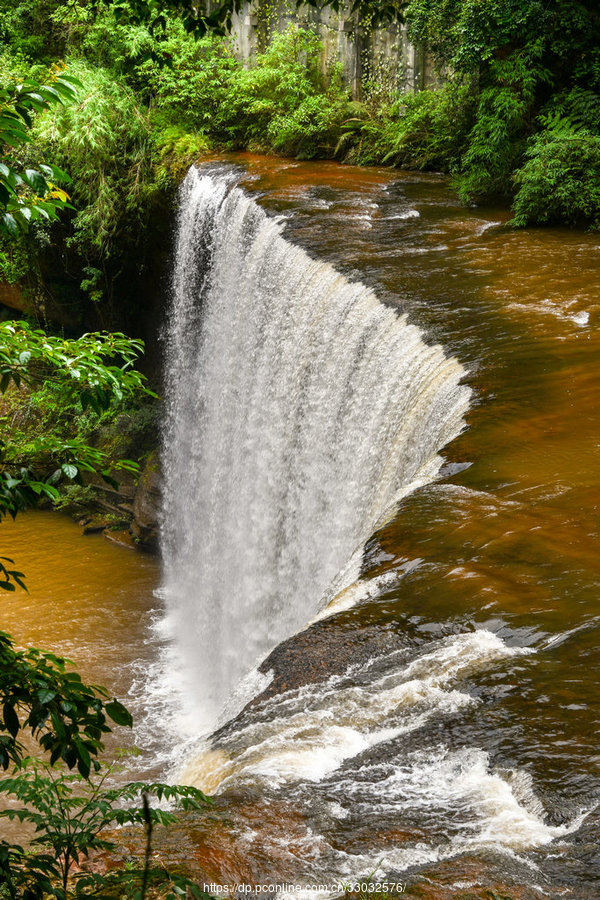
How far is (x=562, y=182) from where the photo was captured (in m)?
10.0

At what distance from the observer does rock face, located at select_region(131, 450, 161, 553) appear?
45.5 ft

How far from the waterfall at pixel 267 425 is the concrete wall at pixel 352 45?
3.58 metres

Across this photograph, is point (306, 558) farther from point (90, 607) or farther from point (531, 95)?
point (531, 95)

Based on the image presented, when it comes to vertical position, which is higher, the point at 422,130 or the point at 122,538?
the point at 422,130

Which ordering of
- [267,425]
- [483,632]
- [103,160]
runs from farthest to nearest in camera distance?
[103,160] → [267,425] → [483,632]

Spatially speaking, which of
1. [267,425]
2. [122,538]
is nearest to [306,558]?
[267,425]

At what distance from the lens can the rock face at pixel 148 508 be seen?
1387 cm

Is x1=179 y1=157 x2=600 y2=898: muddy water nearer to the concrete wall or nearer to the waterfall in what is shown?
the waterfall

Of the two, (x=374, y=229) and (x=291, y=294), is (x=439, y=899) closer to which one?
(x=291, y=294)

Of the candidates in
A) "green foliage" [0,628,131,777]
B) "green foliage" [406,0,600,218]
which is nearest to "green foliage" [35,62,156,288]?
"green foliage" [406,0,600,218]

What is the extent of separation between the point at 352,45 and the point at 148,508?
Result: 840cm

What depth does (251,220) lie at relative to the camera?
10.9 m

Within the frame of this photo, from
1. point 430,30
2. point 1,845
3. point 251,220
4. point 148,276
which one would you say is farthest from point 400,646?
point 148,276

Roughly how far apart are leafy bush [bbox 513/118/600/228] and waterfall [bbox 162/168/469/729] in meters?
2.86
